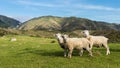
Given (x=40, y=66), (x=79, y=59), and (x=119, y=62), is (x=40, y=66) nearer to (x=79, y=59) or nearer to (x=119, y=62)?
(x=79, y=59)

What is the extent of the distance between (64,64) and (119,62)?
19.1 feet

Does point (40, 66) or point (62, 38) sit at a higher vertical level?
point (62, 38)

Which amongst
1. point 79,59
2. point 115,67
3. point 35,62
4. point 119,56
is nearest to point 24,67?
point 35,62

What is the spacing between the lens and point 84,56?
31812mm

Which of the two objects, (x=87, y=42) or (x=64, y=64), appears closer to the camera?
(x=64, y=64)

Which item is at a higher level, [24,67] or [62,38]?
[62,38]

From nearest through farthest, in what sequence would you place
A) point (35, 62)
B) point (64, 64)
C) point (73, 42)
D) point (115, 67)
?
point (115, 67) → point (64, 64) → point (35, 62) → point (73, 42)

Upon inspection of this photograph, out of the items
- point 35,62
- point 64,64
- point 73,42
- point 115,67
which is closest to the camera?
point 115,67

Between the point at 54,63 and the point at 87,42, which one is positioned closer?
the point at 54,63

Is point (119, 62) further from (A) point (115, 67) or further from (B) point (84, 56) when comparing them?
(B) point (84, 56)

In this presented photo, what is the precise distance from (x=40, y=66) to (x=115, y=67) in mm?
7227

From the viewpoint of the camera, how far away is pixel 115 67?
2559 cm

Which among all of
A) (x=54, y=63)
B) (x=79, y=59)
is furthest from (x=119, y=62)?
(x=54, y=63)

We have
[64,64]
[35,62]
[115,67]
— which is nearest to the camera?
[115,67]
